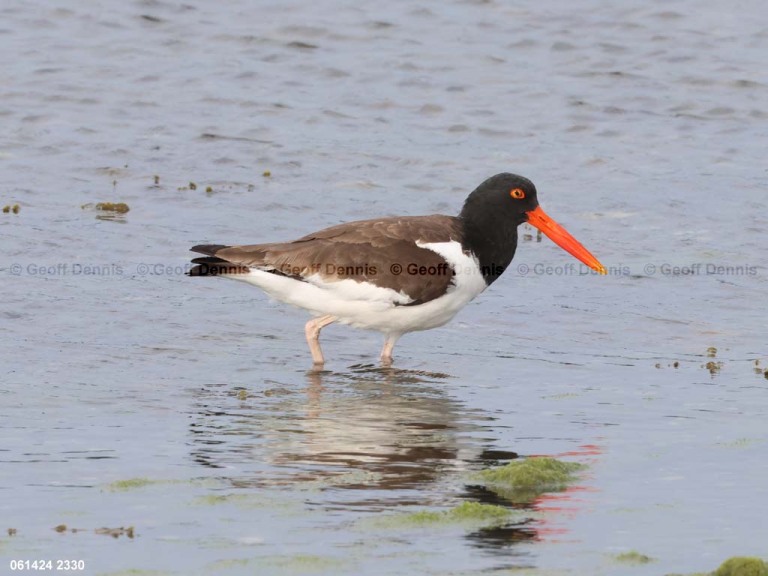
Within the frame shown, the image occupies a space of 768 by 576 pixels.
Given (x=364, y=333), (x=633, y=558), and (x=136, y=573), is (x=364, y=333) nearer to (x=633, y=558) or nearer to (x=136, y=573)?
(x=633, y=558)

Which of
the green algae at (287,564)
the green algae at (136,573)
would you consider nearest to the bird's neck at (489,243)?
the green algae at (287,564)

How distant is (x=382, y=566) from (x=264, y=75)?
45.3 feet

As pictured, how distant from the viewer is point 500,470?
702 cm

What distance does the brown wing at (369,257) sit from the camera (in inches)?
375

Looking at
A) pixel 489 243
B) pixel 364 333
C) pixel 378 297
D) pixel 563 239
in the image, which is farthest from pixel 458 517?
pixel 364 333

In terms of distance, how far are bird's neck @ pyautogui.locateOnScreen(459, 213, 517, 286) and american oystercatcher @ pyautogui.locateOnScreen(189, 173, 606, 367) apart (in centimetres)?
1

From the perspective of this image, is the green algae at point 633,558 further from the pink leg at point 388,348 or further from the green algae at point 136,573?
the pink leg at point 388,348

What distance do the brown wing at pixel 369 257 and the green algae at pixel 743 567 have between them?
169 inches

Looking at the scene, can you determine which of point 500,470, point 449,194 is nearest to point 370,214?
point 449,194

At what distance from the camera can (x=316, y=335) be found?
32.2 ft

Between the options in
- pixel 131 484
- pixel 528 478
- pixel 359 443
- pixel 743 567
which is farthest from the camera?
pixel 359 443

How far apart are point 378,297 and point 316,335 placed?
58 cm

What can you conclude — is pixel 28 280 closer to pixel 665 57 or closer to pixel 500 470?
pixel 500 470

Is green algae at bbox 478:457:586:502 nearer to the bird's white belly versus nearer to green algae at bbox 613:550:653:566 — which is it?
green algae at bbox 613:550:653:566
